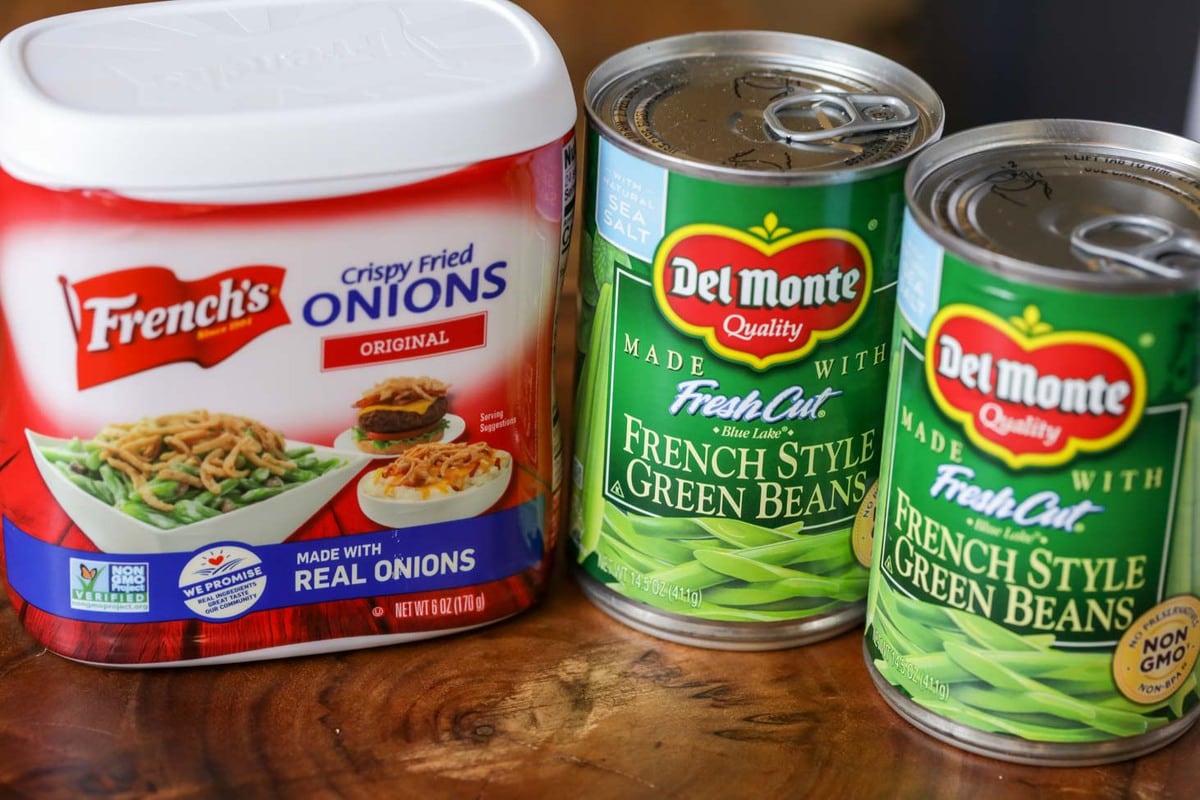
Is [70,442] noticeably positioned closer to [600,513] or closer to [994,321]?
[600,513]

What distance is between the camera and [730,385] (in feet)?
2.92

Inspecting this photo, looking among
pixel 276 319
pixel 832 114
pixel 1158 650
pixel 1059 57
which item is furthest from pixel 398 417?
pixel 1059 57

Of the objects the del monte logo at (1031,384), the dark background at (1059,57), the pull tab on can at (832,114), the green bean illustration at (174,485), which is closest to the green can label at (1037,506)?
the del monte logo at (1031,384)

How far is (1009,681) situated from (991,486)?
117 mm

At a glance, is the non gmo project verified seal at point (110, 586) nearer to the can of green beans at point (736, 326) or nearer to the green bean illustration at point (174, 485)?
the green bean illustration at point (174, 485)

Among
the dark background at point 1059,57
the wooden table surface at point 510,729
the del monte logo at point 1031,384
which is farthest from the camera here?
the dark background at point 1059,57

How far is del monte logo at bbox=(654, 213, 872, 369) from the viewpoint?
2.79 ft

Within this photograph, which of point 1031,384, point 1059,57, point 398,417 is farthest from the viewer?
point 1059,57

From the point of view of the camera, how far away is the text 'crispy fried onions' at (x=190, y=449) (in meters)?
0.86

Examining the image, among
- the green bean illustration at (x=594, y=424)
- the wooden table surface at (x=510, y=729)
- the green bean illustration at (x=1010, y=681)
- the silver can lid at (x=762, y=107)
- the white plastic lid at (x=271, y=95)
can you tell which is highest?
the white plastic lid at (x=271, y=95)

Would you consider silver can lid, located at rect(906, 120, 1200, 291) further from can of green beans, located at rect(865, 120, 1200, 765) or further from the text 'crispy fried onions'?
the text 'crispy fried onions'

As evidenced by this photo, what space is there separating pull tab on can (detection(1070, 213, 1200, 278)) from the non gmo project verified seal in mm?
528

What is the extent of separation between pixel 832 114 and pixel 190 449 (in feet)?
1.33

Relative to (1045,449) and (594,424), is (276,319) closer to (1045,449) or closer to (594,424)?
(594,424)
